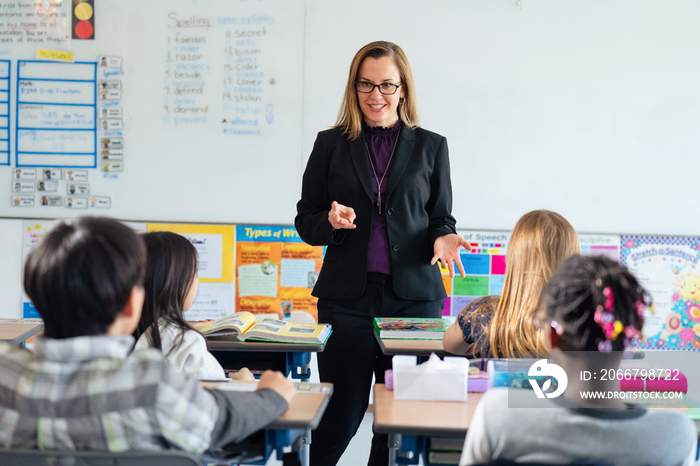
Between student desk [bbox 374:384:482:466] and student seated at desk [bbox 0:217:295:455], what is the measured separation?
12.8 inches

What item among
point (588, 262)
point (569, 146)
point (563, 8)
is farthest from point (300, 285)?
point (588, 262)

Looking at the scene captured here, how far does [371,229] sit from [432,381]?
0.72 meters

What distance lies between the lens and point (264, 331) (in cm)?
187

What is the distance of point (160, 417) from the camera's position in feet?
3.15

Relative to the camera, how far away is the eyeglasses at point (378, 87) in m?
1.93

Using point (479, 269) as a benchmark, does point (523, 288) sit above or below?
above

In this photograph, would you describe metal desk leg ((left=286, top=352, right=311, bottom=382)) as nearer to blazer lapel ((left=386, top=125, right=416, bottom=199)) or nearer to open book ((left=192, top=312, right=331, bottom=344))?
open book ((left=192, top=312, right=331, bottom=344))

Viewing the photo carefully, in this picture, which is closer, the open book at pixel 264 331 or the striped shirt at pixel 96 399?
the striped shirt at pixel 96 399

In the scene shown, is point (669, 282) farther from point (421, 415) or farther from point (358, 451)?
point (421, 415)

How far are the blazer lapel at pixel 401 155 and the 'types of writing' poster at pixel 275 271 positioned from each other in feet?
4.58

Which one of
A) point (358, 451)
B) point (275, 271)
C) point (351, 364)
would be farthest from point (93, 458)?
point (275, 271)

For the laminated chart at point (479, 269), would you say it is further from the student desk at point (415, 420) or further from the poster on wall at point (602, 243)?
the student desk at point (415, 420)

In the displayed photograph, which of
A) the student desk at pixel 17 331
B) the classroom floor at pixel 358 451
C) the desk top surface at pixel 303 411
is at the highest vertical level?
the desk top surface at pixel 303 411

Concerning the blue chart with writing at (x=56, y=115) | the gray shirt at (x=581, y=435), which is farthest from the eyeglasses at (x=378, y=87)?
the blue chart with writing at (x=56, y=115)
